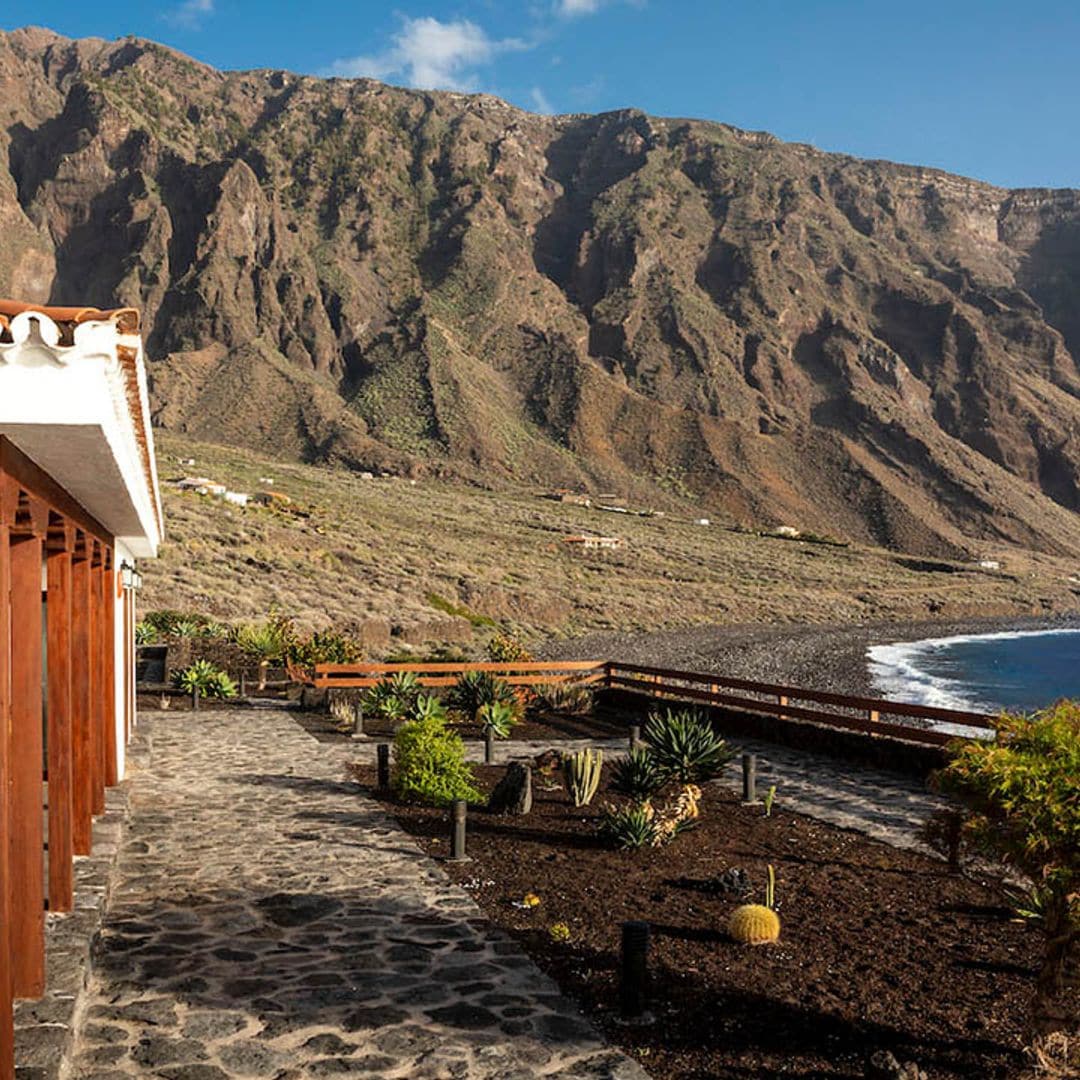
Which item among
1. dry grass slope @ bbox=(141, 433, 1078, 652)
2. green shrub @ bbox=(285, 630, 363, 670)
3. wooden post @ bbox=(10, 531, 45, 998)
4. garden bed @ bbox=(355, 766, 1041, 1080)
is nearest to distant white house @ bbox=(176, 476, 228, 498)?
dry grass slope @ bbox=(141, 433, 1078, 652)

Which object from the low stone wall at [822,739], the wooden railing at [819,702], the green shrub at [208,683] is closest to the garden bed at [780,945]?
the wooden railing at [819,702]

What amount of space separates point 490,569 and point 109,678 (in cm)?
5283

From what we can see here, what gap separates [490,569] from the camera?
64.8m

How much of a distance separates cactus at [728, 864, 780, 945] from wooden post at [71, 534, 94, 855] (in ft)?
18.9

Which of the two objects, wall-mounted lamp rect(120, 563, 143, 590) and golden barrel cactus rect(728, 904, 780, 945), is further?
wall-mounted lamp rect(120, 563, 143, 590)

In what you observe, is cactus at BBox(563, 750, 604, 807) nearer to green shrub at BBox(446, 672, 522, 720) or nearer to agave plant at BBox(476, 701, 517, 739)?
agave plant at BBox(476, 701, 517, 739)

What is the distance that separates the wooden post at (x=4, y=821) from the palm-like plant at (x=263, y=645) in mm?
20964

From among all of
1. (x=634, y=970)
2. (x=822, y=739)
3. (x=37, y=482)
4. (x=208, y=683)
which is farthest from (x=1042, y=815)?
(x=208, y=683)

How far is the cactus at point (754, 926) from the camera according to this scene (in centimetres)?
768

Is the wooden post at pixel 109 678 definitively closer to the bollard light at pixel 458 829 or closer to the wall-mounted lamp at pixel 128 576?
the wall-mounted lamp at pixel 128 576

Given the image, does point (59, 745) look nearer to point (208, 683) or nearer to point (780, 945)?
point (780, 945)

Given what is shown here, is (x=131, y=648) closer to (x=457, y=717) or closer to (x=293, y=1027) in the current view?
(x=457, y=717)

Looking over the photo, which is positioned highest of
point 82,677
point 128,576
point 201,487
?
point 201,487

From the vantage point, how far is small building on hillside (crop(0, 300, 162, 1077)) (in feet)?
14.5
